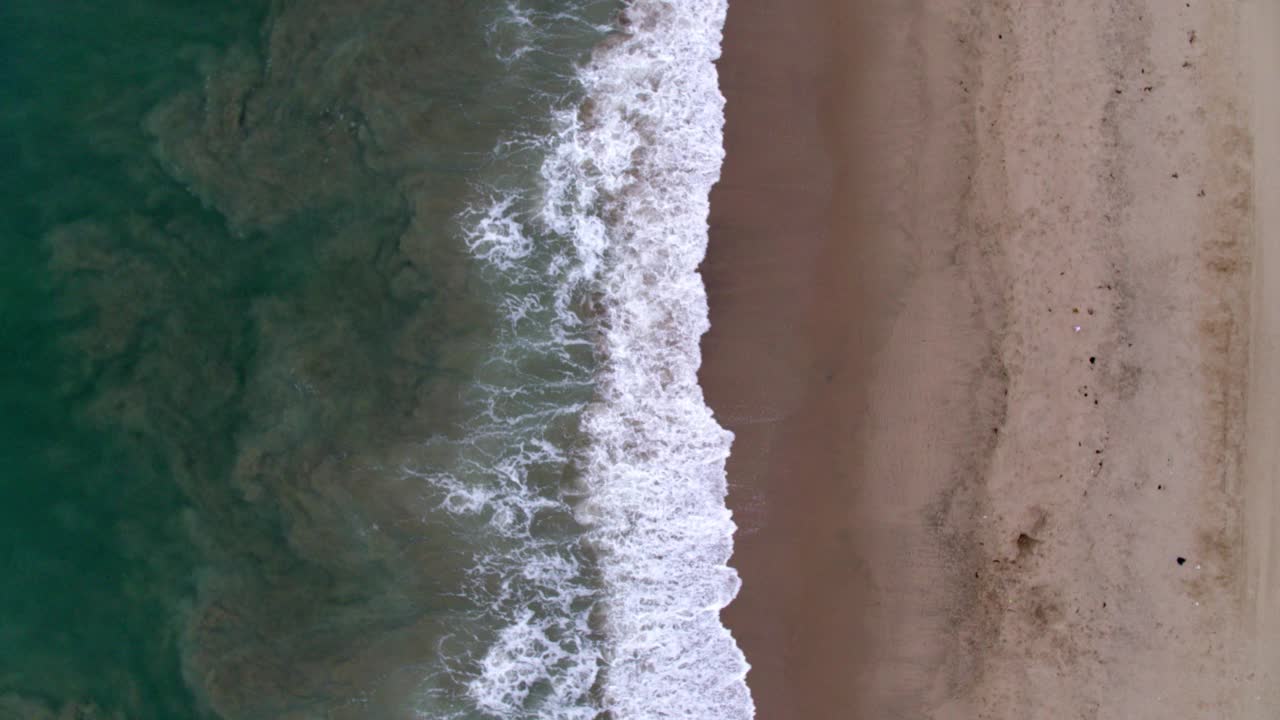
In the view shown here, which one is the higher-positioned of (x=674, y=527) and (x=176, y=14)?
(x=176, y=14)

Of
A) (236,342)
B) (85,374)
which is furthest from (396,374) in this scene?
(85,374)

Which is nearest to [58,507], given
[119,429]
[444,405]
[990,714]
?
[119,429]

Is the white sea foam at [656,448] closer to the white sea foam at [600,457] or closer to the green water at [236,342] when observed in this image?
the white sea foam at [600,457]

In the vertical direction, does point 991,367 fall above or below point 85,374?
above

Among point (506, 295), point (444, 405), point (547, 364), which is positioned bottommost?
point (444, 405)

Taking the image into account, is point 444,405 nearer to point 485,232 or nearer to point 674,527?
point 485,232

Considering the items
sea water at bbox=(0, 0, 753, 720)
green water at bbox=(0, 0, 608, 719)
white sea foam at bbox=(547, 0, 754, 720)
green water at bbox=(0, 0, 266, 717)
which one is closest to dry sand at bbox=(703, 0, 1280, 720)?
white sea foam at bbox=(547, 0, 754, 720)

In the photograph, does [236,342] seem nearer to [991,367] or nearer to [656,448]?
[656,448]

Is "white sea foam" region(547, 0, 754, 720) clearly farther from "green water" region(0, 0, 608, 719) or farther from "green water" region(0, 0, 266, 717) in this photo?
"green water" region(0, 0, 266, 717)
